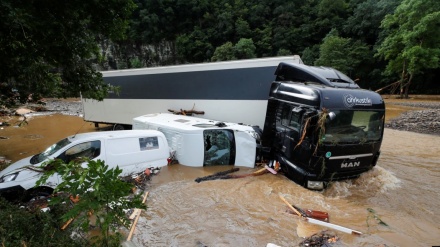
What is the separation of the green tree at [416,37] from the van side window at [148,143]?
1196 inches

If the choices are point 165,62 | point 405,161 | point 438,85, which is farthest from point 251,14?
point 405,161

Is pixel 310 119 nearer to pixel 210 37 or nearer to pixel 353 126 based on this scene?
pixel 353 126

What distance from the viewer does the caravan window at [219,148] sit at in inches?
292

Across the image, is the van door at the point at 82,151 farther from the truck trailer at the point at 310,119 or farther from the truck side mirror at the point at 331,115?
the truck side mirror at the point at 331,115

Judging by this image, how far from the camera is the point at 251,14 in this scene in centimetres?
5653

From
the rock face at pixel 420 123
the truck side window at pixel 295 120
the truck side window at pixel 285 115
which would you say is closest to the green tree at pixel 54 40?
the truck side window at pixel 285 115

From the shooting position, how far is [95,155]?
6.05 metres

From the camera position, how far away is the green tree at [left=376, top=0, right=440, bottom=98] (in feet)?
94.3

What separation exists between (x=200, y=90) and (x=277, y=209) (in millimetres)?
5971

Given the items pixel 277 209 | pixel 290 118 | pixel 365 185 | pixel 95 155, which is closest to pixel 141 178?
pixel 95 155

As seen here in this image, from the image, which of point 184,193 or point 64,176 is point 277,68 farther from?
point 64,176

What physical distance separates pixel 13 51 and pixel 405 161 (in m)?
12.0

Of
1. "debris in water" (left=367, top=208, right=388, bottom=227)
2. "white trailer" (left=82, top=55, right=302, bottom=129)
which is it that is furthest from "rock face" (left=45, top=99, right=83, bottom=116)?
"debris in water" (left=367, top=208, right=388, bottom=227)

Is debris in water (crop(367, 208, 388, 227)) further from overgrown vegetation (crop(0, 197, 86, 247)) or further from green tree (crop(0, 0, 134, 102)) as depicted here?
green tree (crop(0, 0, 134, 102))
